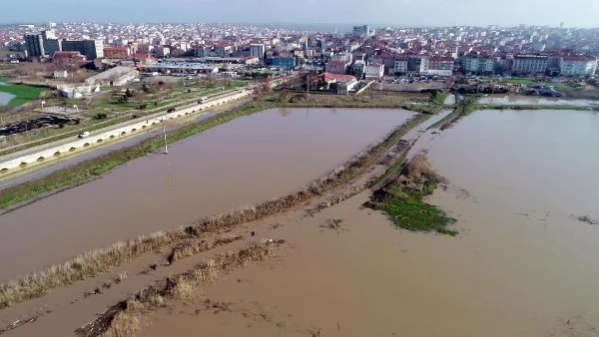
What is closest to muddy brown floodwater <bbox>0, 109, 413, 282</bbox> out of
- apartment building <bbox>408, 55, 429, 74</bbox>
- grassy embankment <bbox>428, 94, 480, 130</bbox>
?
grassy embankment <bbox>428, 94, 480, 130</bbox>

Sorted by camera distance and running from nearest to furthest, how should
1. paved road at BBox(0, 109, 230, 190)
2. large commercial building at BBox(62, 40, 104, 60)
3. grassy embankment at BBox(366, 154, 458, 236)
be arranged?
1. grassy embankment at BBox(366, 154, 458, 236)
2. paved road at BBox(0, 109, 230, 190)
3. large commercial building at BBox(62, 40, 104, 60)

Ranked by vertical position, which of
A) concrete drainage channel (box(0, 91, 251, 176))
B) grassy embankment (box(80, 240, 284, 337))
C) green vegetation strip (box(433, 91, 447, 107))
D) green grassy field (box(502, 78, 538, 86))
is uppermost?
green grassy field (box(502, 78, 538, 86))

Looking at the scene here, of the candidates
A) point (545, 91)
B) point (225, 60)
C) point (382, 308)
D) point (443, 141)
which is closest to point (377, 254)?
point (382, 308)

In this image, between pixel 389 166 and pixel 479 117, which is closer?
pixel 389 166

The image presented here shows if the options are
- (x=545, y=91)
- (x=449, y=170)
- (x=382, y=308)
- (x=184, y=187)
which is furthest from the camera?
(x=545, y=91)

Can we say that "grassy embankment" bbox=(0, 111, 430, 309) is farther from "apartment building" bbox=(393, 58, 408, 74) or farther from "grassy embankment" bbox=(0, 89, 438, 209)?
"apartment building" bbox=(393, 58, 408, 74)

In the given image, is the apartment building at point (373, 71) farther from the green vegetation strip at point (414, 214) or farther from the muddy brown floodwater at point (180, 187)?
the green vegetation strip at point (414, 214)

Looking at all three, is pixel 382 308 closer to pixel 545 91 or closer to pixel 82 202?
pixel 82 202

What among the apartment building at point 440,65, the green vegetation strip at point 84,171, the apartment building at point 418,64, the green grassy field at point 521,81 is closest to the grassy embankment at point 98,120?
the green vegetation strip at point 84,171

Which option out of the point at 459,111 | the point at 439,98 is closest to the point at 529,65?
the point at 439,98
